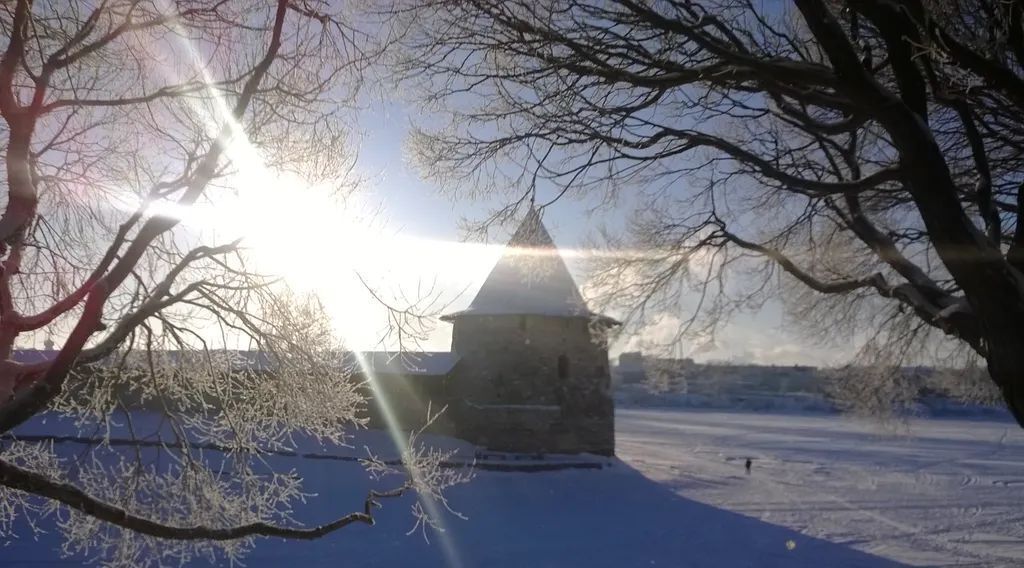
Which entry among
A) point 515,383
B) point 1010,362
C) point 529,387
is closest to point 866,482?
point 529,387

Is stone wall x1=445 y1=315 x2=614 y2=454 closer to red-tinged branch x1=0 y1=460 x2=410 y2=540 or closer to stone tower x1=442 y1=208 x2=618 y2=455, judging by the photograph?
stone tower x1=442 y1=208 x2=618 y2=455

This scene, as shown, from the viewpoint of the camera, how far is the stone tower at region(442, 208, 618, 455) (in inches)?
784

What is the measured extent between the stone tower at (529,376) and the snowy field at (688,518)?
135cm

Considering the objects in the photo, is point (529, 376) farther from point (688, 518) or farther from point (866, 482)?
point (866, 482)

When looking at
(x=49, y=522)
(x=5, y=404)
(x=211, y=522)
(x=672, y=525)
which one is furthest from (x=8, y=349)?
(x=672, y=525)

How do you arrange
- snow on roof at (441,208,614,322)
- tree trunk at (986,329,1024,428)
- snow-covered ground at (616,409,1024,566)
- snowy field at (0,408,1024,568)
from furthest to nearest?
snow on roof at (441,208,614,322) → snow-covered ground at (616,409,1024,566) → snowy field at (0,408,1024,568) → tree trunk at (986,329,1024,428)

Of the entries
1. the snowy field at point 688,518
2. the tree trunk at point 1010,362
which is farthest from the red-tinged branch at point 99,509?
the snowy field at point 688,518

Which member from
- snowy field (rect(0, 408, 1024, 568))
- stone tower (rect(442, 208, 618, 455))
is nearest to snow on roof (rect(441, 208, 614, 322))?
stone tower (rect(442, 208, 618, 455))

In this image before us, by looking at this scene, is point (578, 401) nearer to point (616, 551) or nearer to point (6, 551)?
point (616, 551)

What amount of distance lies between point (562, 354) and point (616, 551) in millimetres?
8610

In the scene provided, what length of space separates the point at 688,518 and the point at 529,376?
5955mm

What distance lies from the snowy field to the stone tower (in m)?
1.35

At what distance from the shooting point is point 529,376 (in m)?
20.1

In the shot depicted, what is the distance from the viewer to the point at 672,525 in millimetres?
14891
